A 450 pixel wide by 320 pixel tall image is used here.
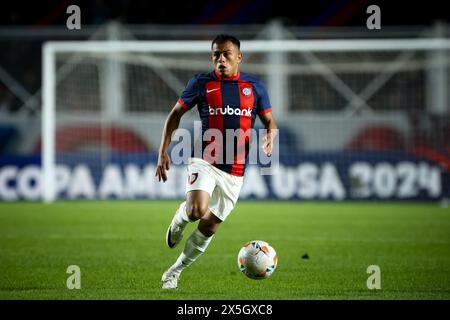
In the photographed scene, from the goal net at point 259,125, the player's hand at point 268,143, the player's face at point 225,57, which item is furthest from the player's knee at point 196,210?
the goal net at point 259,125

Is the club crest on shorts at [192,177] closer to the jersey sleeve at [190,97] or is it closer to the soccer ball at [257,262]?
the jersey sleeve at [190,97]

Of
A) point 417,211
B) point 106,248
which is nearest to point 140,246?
point 106,248

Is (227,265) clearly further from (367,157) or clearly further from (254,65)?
(254,65)

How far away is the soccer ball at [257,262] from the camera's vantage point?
7312 mm

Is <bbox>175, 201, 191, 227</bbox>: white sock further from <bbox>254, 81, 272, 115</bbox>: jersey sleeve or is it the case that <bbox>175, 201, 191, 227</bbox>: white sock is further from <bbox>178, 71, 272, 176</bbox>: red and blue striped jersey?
<bbox>254, 81, 272, 115</bbox>: jersey sleeve

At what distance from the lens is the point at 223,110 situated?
297 inches

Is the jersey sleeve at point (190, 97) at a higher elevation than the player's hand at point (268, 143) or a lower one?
higher

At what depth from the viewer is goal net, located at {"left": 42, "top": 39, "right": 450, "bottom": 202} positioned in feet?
59.3

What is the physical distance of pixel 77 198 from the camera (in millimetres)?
18922
